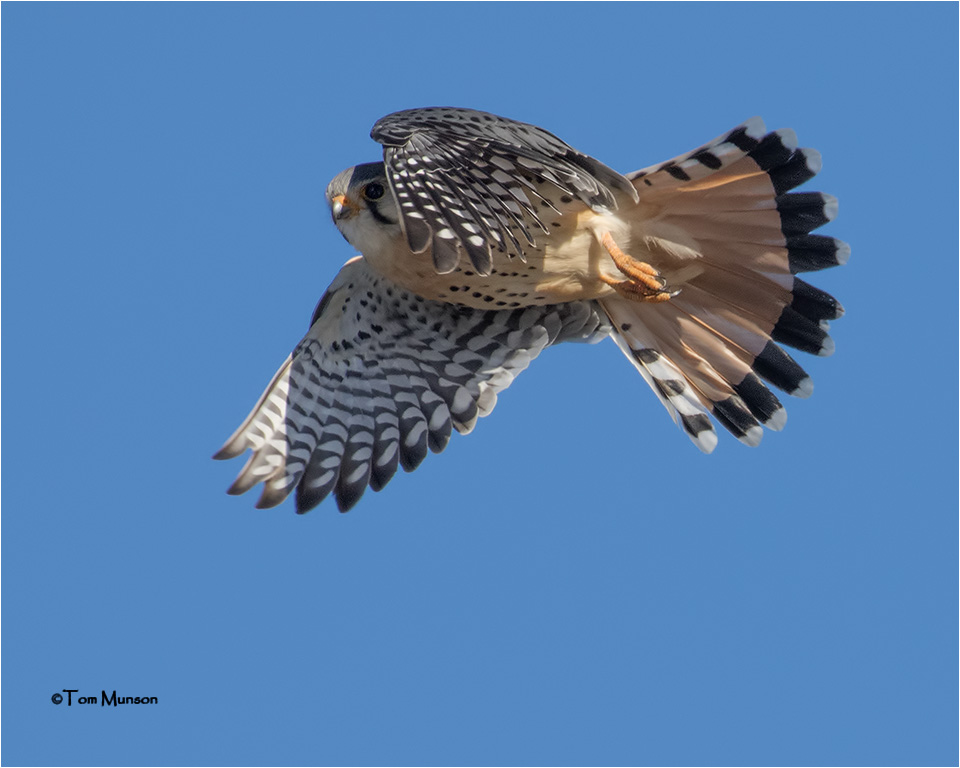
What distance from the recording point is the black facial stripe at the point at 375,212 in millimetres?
7121

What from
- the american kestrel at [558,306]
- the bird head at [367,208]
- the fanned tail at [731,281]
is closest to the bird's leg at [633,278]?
the american kestrel at [558,306]

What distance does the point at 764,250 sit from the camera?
7.32 meters

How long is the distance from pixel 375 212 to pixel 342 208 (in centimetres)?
16

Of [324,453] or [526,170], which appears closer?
[526,170]

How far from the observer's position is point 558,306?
25.3 feet

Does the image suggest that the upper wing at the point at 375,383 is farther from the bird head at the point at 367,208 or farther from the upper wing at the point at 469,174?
the upper wing at the point at 469,174

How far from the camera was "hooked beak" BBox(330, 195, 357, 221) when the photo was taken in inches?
282

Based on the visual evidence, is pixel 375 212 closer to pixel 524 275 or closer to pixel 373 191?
pixel 373 191

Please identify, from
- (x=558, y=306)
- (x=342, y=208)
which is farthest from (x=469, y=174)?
(x=558, y=306)

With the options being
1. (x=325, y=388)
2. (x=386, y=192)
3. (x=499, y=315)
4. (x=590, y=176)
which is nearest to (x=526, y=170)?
(x=590, y=176)

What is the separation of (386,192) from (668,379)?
1726 mm

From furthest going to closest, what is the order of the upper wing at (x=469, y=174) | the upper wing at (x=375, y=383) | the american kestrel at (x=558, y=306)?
the upper wing at (x=375, y=383)
the american kestrel at (x=558, y=306)
the upper wing at (x=469, y=174)

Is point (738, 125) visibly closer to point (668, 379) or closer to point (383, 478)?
point (668, 379)

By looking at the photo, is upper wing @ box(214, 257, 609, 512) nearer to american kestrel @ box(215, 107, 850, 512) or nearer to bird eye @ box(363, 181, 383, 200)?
american kestrel @ box(215, 107, 850, 512)
